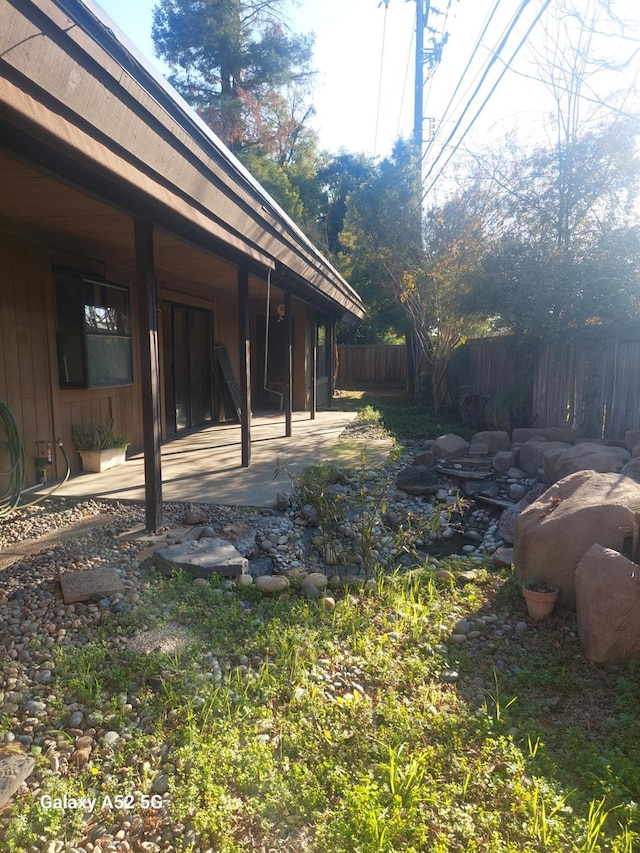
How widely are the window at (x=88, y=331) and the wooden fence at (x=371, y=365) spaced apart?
49.7 ft

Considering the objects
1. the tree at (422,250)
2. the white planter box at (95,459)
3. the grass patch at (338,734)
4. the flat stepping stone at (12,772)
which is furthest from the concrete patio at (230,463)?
the tree at (422,250)

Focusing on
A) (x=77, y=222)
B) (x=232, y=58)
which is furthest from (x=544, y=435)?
(x=232, y=58)

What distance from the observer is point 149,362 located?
12.9ft

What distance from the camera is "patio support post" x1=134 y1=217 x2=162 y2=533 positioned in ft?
12.7

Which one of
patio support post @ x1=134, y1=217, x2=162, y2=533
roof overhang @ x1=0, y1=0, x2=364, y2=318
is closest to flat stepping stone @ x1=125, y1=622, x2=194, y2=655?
patio support post @ x1=134, y1=217, x2=162, y2=533

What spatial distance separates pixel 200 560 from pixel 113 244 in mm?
3795

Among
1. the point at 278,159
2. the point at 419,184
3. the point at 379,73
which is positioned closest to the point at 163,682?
the point at 379,73

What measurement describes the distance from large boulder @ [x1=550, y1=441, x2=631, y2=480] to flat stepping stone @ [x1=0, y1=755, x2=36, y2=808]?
15.4ft

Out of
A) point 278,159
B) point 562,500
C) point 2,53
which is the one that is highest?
point 278,159

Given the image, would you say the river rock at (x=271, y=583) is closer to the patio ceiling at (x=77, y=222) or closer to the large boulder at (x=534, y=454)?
the patio ceiling at (x=77, y=222)

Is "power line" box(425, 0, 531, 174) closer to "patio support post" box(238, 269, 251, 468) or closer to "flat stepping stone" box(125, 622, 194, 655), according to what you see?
"patio support post" box(238, 269, 251, 468)

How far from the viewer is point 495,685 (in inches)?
99.3

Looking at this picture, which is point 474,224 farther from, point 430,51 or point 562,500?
point 562,500

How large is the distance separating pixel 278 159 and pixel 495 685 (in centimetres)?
2284
